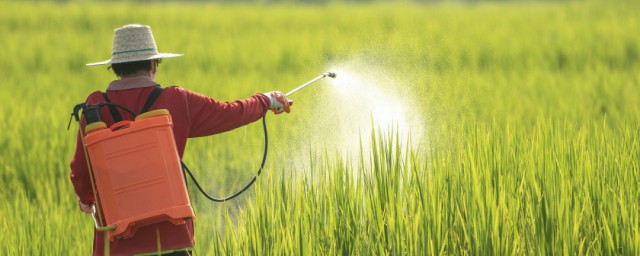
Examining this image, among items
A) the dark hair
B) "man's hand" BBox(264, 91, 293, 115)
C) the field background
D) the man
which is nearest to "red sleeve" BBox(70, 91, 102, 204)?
the man

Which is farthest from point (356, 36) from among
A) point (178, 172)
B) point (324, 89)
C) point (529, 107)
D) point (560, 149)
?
point (178, 172)

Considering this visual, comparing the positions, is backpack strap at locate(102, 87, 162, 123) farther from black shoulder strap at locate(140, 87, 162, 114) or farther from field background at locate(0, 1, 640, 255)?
field background at locate(0, 1, 640, 255)

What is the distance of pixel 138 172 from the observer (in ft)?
8.66

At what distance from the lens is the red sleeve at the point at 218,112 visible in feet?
9.60

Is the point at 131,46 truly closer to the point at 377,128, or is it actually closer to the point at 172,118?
the point at 172,118

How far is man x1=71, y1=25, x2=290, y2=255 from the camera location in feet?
9.11

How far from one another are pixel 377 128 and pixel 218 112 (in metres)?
2.70

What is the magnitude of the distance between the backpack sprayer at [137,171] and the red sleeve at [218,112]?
0.25m

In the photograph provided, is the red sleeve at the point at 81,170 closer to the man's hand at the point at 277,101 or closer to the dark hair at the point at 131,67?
the dark hair at the point at 131,67

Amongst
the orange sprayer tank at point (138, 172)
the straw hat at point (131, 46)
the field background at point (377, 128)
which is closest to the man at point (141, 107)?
the straw hat at point (131, 46)

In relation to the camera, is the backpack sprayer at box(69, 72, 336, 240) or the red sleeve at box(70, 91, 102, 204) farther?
the red sleeve at box(70, 91, 102, 204)

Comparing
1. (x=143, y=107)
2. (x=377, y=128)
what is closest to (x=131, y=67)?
(x=143, y=107)

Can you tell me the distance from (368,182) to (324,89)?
2546 mm

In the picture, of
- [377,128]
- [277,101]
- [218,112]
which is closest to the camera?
[218,112]
